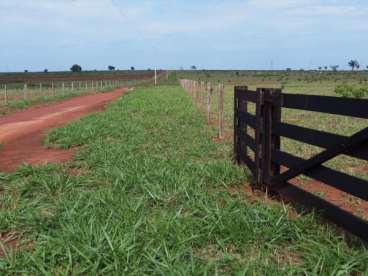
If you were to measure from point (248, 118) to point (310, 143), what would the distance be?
2201 mm

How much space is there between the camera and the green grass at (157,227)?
3.94m

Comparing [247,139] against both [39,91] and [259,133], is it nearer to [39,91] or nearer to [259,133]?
[259,133]

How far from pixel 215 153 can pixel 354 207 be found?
373 centimetres

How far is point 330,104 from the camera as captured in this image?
4.67m

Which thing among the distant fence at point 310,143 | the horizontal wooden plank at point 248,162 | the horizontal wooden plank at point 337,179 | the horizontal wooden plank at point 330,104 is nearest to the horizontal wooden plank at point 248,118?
the distant fence at point 310,143

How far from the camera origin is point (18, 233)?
4.92 m

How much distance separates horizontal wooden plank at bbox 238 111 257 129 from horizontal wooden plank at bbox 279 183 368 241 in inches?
49.9

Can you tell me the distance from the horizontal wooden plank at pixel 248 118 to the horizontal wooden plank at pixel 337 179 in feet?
4.11

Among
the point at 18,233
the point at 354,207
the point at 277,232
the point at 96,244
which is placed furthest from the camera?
the point at 354,207

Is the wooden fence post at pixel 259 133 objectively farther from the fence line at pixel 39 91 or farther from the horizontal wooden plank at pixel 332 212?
the fence line at pixel 39 91

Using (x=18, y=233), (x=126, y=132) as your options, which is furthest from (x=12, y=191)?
(x=126, y=132)

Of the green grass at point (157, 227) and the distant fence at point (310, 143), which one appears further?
the distant fence at point (310, 143)

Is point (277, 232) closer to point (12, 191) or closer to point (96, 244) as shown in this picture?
point (96, 244)

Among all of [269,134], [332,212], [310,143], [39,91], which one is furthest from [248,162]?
[39,91]
